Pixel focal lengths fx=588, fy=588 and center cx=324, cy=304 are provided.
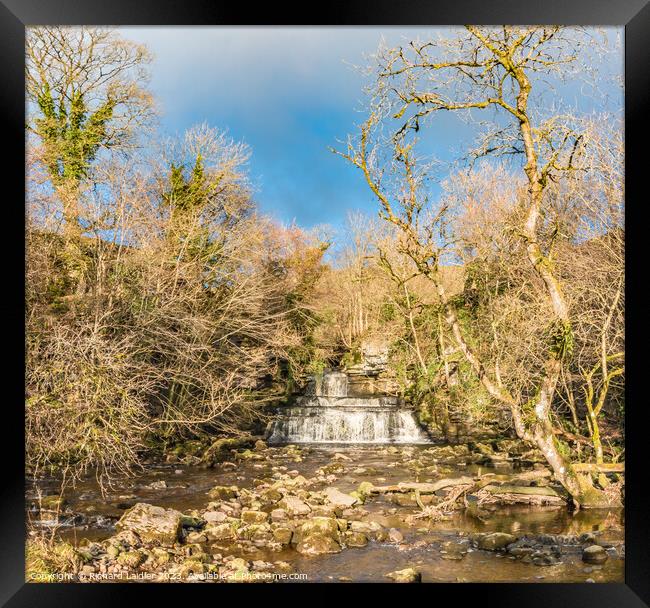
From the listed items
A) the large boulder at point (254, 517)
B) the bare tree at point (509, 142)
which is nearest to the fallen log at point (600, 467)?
the bare tree at point (509, 142)

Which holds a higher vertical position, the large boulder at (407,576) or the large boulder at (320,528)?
the large boulder at (320,528)

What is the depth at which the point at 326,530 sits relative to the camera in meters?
6.25

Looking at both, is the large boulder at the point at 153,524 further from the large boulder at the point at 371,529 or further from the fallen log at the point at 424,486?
the fallen log at the point at 424,486

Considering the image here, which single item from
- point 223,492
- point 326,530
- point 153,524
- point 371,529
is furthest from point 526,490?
point 153,524

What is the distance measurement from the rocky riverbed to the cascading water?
381cm

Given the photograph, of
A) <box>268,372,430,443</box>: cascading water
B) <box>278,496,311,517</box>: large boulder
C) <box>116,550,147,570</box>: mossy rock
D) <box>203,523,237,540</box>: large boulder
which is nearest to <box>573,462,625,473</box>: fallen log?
<box>278,496,311,517</box>: large boulder

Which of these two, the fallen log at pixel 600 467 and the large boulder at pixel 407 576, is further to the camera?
the fallen log at pixel 600 467

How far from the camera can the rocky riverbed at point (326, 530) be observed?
542 cm

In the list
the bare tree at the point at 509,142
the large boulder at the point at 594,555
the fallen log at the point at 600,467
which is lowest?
the large boulder at the point at 594,555

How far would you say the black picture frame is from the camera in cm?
412

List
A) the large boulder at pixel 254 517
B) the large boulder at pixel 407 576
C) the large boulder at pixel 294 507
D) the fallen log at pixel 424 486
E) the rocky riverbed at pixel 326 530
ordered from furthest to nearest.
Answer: the fallen log at pixel 424 486
the large boulder at pixel 294 507
the large boulder at pixel 254 517
the rocky riverbed at pixel 326 530
the large boulder at pixel 407 576
